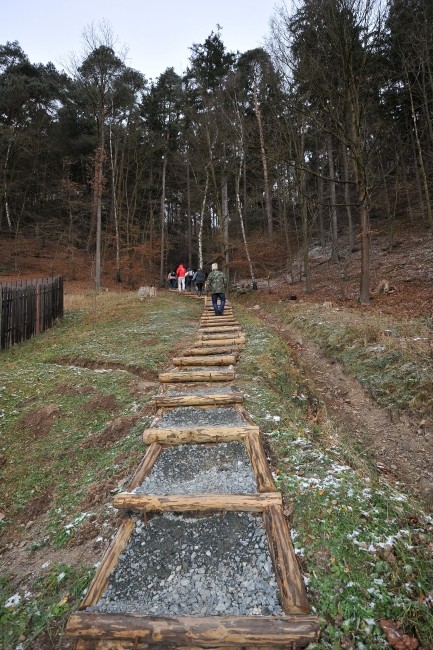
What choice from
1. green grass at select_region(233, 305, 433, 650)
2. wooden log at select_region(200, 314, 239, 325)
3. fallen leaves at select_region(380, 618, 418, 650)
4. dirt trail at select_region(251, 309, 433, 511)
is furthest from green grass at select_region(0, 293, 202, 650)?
dirt trail at select_region(251, 309, 433, 511)

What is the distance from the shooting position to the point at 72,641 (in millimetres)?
2160

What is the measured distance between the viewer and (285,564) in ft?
8.02

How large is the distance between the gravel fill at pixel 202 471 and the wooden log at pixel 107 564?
423 mm

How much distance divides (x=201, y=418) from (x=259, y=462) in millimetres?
1466

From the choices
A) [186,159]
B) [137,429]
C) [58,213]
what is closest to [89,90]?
[186,159]

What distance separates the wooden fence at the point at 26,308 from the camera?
10422mm

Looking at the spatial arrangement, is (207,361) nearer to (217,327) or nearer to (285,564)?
(217,327)

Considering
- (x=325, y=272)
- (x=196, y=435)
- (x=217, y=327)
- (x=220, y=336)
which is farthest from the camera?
(x=325, y=272)

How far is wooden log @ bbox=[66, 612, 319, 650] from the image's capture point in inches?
76.8

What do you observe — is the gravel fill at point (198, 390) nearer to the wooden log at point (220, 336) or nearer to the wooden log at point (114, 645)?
the wooden log at point (220, 336)

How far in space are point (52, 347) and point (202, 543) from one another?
882 cm

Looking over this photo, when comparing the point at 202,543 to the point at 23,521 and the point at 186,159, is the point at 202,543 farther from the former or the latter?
the point at 186,159

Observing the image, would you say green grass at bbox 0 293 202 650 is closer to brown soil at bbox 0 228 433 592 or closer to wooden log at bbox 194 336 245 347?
brown soil at bbox 0 228 433 592

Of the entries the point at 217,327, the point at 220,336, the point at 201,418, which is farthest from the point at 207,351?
the point at 201,418
